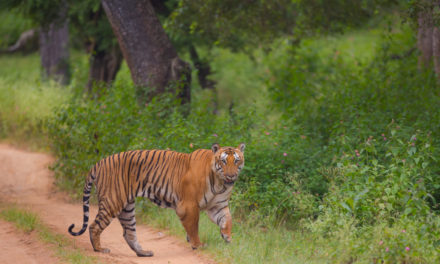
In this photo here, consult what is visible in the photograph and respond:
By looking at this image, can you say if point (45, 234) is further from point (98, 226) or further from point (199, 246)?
point (199, 246)

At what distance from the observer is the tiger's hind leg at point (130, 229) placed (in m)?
5.89

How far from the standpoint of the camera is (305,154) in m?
7.72

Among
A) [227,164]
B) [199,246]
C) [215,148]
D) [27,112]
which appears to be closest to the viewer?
[227,164]

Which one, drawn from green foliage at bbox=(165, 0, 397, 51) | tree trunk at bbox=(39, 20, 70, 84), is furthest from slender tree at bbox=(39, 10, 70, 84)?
green foliage at bbox=(165, 0, 397, 51)

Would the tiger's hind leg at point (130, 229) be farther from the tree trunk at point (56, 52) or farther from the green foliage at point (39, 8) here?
the tree trunk at point (56, 52)

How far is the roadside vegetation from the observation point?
5.46 m

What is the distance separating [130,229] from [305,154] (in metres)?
2.86

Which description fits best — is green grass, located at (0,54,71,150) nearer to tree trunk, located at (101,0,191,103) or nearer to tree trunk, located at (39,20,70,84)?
tree trunk, located at (101,0,191,103)

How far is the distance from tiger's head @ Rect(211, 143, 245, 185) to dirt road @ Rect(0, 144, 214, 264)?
865mm

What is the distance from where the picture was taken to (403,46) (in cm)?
1287

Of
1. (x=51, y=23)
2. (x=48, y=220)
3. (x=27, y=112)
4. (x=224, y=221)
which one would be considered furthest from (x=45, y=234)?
(x=51, y=23)

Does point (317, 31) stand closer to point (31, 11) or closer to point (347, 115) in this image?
point (347, 115)

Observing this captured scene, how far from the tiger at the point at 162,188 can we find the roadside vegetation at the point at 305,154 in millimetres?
445

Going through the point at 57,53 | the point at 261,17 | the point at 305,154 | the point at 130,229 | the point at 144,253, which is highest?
the point at 261,17
